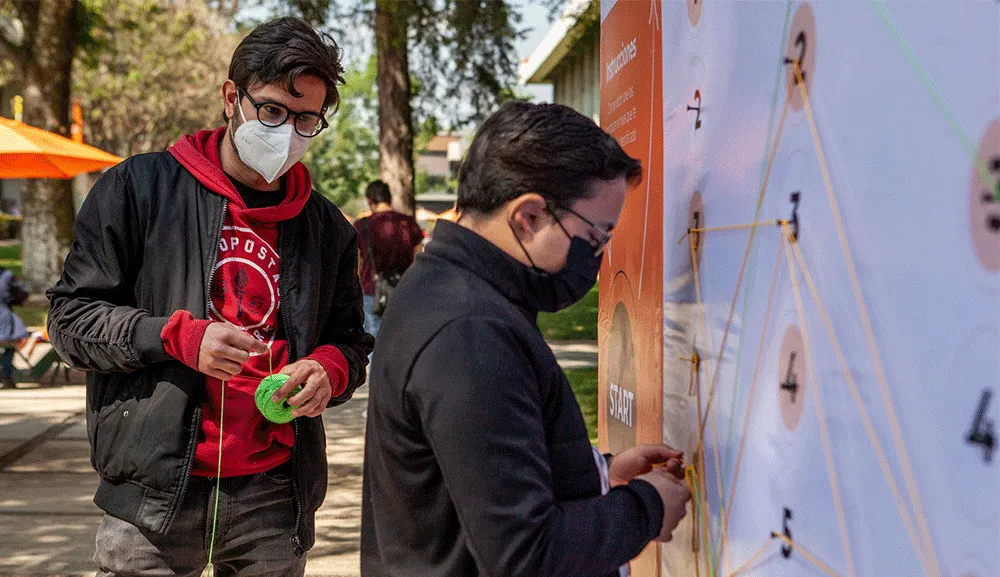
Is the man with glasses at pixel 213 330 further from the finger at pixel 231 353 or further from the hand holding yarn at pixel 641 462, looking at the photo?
the hand holding yarn at pixel 641 462

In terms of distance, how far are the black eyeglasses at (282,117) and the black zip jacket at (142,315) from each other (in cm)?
22

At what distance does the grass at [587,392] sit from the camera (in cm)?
822

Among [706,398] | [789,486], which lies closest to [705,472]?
[706,398]

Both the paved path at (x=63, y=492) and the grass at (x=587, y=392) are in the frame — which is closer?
the paved path at (x=63, y=492)

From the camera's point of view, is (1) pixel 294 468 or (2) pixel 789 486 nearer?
(2) pixel 789 486

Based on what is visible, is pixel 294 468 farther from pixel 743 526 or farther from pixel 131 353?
pixel 743 526

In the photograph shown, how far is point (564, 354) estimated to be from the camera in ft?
42.9

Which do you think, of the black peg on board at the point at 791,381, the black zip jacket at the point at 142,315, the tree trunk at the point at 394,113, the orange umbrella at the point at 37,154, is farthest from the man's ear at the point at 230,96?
the tree trunk at the point at 394,113

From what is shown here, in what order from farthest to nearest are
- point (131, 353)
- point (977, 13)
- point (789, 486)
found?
1. point (131, 353)
2. point (789, 486)
3. point (977, 13)

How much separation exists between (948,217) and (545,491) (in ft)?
2.07

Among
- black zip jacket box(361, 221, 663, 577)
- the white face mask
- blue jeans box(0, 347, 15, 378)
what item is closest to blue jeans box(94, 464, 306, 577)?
the white face mask

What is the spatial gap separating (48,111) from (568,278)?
13986 mm

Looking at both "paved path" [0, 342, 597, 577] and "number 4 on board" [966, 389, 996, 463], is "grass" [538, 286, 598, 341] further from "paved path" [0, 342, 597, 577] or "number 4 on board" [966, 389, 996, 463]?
"number 4 on board" [966, 389, 996, 463]

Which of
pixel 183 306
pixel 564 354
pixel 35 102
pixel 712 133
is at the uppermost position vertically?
pixel 35 102
